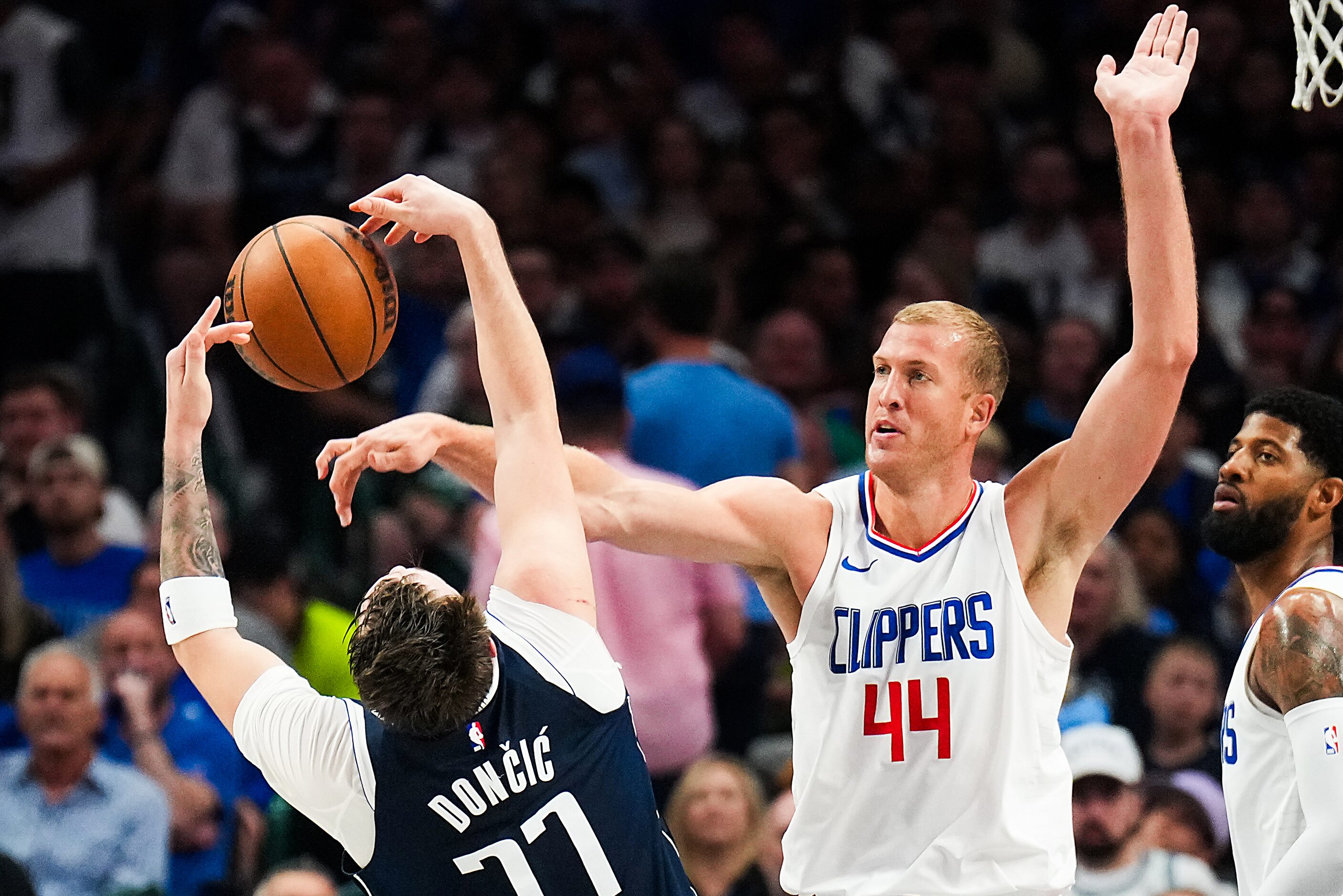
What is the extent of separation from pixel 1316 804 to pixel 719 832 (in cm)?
267

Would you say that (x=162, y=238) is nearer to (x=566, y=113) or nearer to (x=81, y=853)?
(x=566, y=113)

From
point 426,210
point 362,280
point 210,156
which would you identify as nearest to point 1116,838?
point 362,280

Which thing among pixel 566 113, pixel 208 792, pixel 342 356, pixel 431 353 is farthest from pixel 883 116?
pixel 342 356

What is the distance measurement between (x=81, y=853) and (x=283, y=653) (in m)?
1.09

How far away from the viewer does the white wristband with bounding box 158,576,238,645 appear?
4.08 meters

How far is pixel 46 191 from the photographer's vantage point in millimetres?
9430

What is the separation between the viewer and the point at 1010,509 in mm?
4355

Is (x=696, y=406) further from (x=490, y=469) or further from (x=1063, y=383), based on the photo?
(x=490, y=469)

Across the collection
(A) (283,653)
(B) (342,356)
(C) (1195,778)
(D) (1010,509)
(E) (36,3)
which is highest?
(E) (36,3)

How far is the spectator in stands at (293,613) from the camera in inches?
275

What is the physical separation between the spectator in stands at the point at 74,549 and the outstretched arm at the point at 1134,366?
463cm

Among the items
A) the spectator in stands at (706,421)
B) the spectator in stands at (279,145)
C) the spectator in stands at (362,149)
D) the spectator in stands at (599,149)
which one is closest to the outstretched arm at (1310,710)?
the spectator in stands at (706,421)

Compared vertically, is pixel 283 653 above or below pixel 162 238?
below

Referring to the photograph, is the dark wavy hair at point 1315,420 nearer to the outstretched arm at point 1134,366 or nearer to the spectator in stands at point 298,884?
the outstretched arm at point 1134,366
